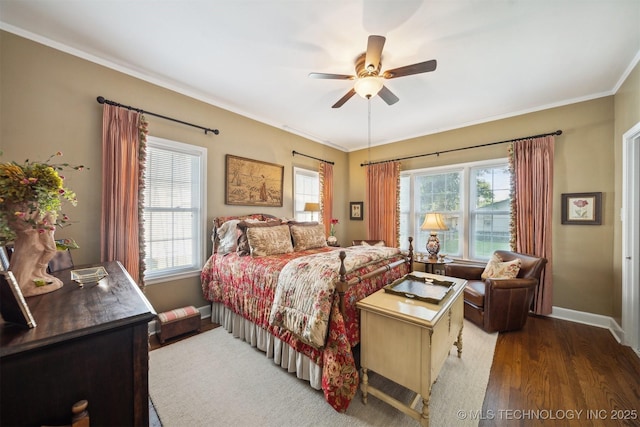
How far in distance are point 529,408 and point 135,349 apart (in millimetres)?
2611

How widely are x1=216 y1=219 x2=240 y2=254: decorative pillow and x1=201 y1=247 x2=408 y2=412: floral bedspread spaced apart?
96 millimetres

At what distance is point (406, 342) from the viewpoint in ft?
5.28

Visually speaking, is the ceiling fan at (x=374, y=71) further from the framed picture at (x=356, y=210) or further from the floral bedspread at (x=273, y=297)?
the framed picture at (x=356, y=210)

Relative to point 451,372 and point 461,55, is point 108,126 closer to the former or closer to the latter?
point 461,55

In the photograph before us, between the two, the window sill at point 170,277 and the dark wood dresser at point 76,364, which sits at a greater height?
the dark wood dresser at point 76,364

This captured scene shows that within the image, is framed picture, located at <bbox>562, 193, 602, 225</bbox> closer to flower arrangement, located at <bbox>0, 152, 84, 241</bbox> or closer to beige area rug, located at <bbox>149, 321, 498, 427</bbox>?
beige area rug, located at <bbox>149, 321, 498, 427</bbox>

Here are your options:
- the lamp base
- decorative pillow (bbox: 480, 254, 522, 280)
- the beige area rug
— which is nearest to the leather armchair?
decorative pillow (bbox: 480, 254, 522, 280)

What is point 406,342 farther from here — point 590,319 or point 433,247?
point 590,319

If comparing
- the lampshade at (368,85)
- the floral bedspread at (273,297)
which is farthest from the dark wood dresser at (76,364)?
the lampshade at (368,85)

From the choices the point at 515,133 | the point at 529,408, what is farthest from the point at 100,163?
the point at 515,133

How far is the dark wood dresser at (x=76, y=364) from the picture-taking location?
2.35ft

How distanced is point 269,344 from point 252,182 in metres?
2.35

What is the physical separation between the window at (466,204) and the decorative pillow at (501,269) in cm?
60

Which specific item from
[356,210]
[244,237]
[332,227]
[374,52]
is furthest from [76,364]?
[356,210]
